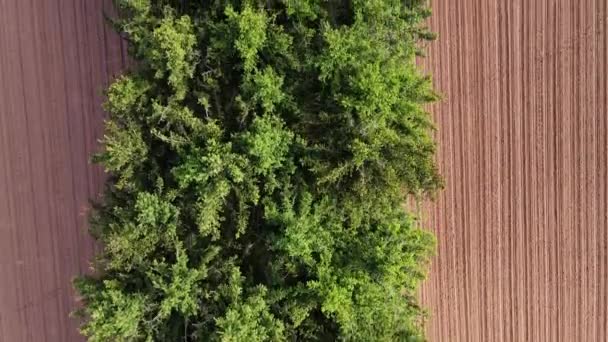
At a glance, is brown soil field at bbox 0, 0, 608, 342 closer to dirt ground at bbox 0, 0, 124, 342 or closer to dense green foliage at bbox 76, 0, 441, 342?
dirt ground at bbox 0, 0, 124, 342

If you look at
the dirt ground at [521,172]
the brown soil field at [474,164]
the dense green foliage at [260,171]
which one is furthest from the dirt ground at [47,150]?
the dirt ground at [521,172]

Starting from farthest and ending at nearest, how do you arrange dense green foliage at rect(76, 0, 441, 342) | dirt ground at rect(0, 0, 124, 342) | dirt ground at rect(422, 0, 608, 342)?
dirt ground at rect(0, 0, 124, 342)
dirt ground at rect(422, 0, 608, 342)
dense green foliage at rect(76, 0, 441, 342)

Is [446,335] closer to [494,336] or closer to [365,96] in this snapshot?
[494,336]

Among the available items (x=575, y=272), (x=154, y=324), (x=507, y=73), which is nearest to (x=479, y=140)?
(x=507, y=73)

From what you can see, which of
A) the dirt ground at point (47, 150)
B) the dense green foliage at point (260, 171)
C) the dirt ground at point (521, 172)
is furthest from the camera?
the dirt ground at point (47, 150)

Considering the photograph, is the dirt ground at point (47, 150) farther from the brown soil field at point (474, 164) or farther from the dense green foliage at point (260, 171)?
the dense green foliage at point (260, 171)

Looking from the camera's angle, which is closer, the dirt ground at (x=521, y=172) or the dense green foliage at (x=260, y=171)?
the dense green foliage at (x=260, y=171)

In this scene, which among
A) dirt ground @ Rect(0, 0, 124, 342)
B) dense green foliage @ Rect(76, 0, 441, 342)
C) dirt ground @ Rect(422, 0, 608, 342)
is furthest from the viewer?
dirt ground @ Rect(0, 0, 124, 342)

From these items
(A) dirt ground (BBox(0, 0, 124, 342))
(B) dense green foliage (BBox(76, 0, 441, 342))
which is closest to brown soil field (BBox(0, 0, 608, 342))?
(A) dirt ground (BBox(0, 0, 124, 342))
